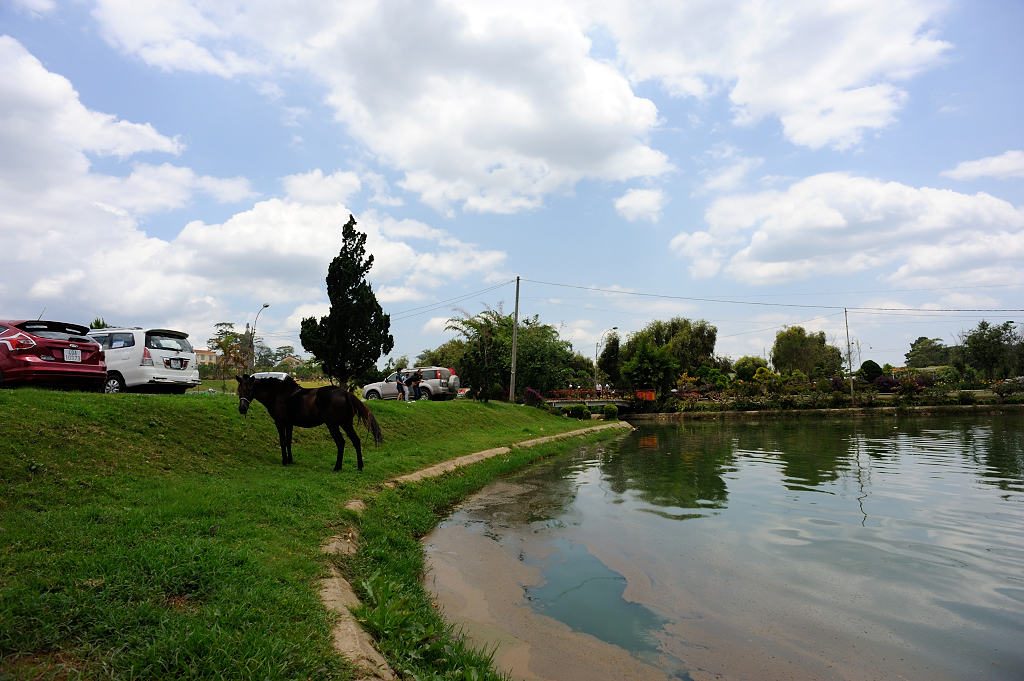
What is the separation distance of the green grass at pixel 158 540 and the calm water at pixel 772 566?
6.90ft

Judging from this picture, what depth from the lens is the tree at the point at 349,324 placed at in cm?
1847

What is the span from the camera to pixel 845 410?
42656 mm

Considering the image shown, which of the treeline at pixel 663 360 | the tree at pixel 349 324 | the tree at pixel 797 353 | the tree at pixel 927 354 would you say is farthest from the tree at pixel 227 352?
the tree at pixel 927 354

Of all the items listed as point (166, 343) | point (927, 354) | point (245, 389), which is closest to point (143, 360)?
point (166, 343)

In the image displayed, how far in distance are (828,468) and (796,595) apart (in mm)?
11509

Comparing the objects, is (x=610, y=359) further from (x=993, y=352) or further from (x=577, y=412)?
(x=993, y=352)

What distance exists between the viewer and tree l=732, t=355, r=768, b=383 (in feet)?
217

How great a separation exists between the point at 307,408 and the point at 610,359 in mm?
56054

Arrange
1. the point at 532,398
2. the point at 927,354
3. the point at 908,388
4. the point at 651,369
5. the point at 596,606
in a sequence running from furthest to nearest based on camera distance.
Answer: the point at 927,354
the point at 651,369
the point at 908,388
the point at 532,398
the point at 596,606

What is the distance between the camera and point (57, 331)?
11.4 metres

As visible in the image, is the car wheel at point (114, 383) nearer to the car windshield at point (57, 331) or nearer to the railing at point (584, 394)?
the car windshield at point (57, 331)

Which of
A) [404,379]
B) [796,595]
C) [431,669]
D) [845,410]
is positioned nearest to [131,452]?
[431,669]

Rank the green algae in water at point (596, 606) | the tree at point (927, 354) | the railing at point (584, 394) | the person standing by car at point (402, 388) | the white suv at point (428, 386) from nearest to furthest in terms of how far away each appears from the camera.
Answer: the green algae in water at point (596, 606), the person standing by car at point (402, 388), the white suv at point (428, 386), the railing at point (584, 394), the tree at point (927, 354)

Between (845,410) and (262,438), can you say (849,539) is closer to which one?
(262,438)
